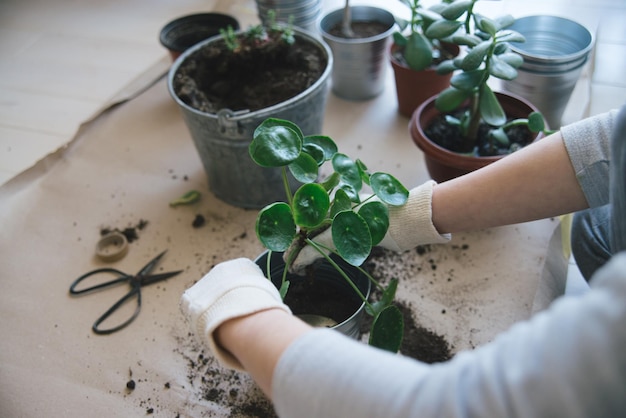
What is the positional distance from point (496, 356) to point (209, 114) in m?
0.90

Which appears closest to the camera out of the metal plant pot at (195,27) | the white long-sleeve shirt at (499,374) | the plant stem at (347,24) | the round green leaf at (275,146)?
the white long-sleeve shirt at (499,374)

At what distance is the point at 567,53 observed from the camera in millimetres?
1496

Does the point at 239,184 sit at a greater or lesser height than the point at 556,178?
lesser

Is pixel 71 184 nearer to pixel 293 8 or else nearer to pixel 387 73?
pixel 293 8

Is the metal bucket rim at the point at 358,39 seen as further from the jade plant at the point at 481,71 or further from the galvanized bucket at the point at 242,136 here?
the jade plant at the point at 481,71

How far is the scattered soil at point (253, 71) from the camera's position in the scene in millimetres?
1381

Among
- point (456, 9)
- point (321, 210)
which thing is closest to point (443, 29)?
point (456, 9)

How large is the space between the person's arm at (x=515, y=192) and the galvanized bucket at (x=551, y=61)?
59cm

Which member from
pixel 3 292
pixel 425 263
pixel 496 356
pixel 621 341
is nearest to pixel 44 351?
pixel 3 292

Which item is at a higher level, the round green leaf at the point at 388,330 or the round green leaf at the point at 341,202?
the round green leaf at the point at 341,202

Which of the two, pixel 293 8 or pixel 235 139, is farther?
pixel 293 8

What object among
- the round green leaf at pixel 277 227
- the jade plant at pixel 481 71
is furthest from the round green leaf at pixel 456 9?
the round green leaf at pixel 277 227

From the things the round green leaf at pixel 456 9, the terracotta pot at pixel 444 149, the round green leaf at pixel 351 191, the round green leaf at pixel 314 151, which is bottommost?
the terracotta pot at pixel 444 149

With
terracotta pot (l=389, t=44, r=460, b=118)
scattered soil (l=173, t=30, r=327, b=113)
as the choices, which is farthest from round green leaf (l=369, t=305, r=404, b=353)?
terracotta pot (l=389, t=44, r=460, b=118)
